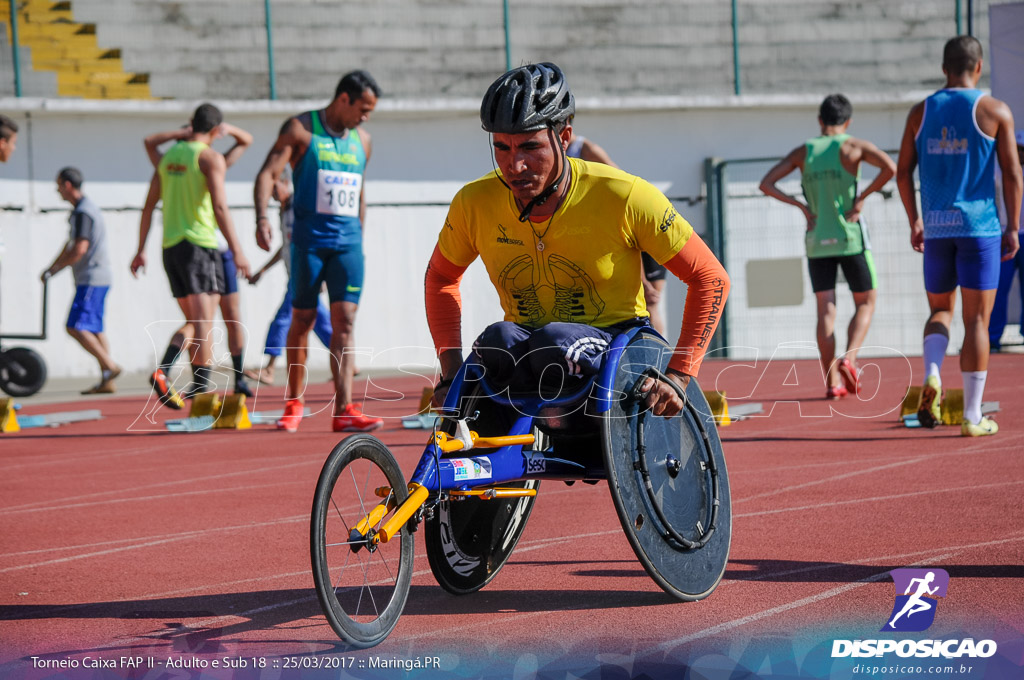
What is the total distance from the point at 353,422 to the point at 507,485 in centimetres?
Result: 469

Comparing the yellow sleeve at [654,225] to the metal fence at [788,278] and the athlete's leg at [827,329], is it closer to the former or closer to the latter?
the athlete's leg at [827,329]

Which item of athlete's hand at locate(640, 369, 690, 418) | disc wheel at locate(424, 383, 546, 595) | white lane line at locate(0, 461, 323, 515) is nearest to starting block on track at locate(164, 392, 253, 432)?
white lane line at locate(0, 461, 323, 515)

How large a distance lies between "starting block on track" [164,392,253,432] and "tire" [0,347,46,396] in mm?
3180

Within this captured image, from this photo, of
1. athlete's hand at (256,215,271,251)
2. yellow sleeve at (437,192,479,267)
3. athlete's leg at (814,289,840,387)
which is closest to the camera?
yellow sleeve at (437,192,479,267)

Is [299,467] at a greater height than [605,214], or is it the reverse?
[605,214]

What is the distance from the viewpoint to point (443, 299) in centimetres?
442

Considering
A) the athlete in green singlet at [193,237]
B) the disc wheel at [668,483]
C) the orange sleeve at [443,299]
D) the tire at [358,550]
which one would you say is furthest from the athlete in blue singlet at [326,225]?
the tire at [358,550]

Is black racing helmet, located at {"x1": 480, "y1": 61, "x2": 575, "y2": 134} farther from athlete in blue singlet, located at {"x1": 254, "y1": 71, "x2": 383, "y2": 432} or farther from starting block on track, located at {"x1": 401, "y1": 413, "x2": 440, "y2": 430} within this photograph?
starting block on track, located at {"x1": 401, "y1": 413, "x2": 440, "y2": 430}

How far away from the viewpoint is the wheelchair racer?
406 cm

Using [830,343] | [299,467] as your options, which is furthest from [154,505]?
[830,343]

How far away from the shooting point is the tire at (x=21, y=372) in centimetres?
1277

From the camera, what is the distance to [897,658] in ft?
11.1

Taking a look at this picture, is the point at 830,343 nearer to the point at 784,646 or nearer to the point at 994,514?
the point at 994,514

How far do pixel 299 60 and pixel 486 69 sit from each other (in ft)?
9.42
